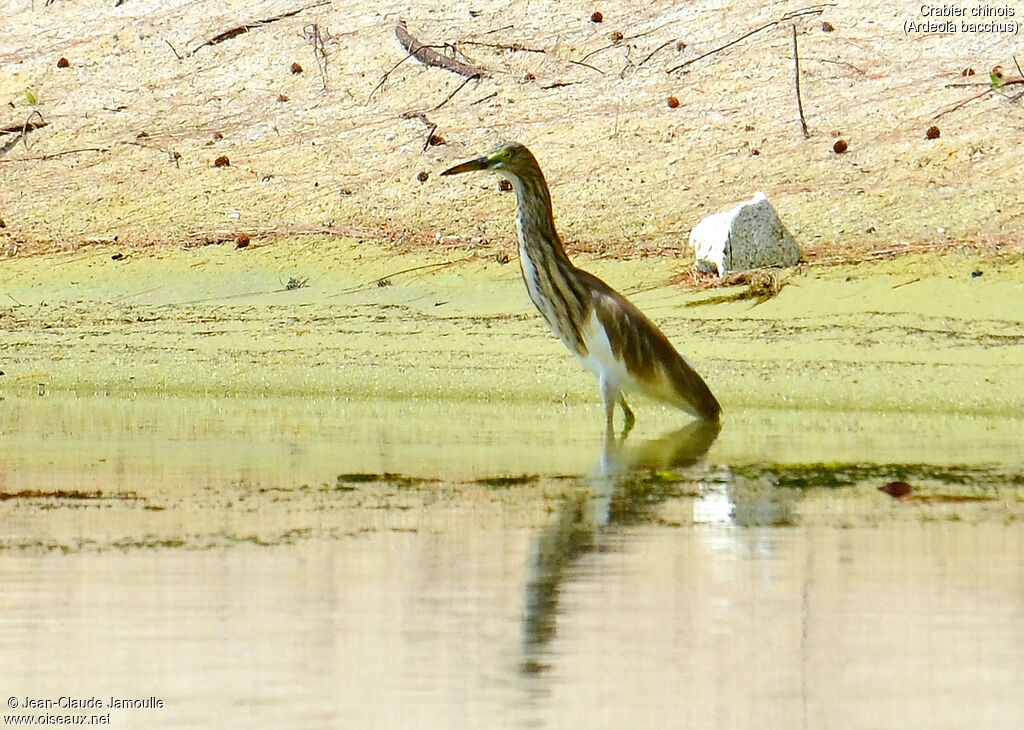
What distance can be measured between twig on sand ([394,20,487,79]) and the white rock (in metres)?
3.83

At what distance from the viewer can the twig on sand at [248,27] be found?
51.0 feet

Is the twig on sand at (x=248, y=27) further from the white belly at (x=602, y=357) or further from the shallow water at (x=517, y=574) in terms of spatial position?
the white belly at (x=602, y=357)

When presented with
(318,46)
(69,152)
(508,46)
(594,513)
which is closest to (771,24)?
(508,46)

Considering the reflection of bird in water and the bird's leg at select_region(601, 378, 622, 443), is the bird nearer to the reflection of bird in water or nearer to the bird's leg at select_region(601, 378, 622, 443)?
the bird's leg at select_region(601, 378, 622, 443)

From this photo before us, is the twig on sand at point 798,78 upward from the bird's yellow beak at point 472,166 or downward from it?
upward

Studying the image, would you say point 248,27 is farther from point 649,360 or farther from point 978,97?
point 649,360

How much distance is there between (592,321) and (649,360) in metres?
0.35

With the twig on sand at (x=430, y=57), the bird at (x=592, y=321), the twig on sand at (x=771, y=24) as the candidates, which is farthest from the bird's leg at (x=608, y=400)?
the twig on sand at (x=430, y=57)

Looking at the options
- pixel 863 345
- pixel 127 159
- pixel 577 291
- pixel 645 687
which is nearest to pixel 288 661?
pixel 645 687

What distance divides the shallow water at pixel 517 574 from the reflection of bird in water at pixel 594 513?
0.02 m

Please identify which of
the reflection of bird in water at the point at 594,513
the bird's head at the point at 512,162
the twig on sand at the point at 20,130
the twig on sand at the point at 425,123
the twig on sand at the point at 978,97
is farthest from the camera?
the twig on sand at the point at 20,130

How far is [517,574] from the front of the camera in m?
5.50

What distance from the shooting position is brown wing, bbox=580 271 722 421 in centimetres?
888

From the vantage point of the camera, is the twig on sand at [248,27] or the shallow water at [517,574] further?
the twig on sand at [248,27]
